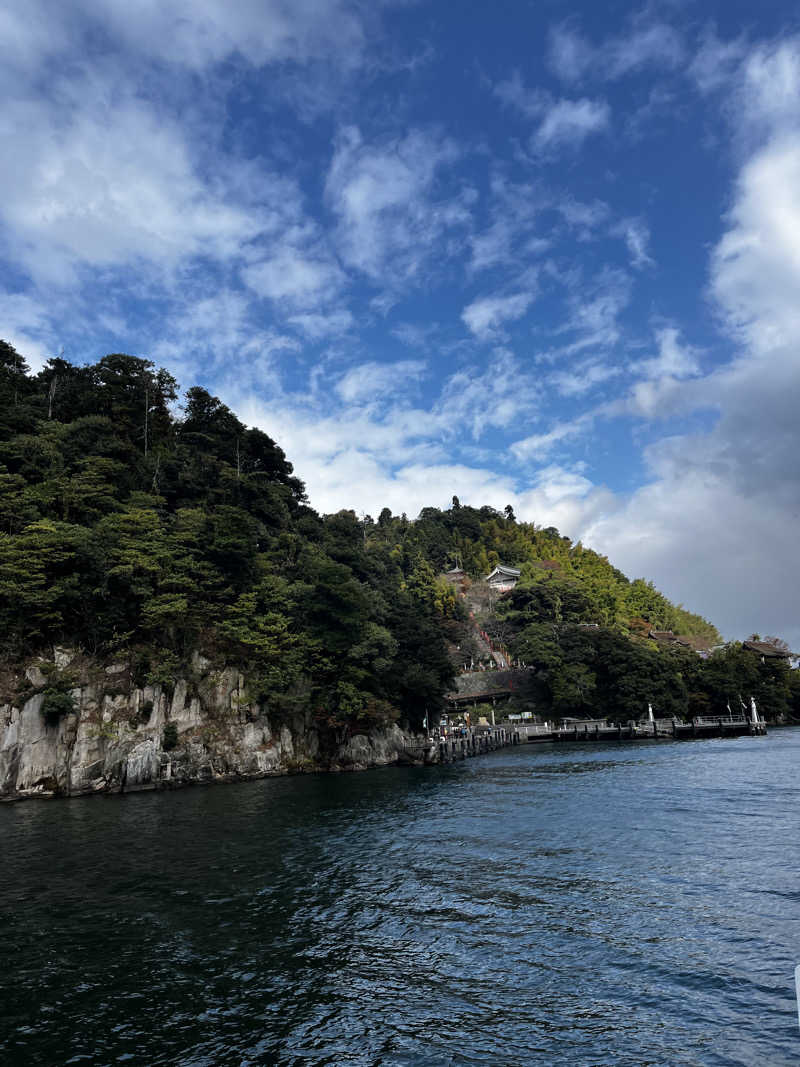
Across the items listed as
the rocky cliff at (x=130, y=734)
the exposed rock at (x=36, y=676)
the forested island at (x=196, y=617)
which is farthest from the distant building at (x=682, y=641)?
the exposed rock at (x=36, y=676)

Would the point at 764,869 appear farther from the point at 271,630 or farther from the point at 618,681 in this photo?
the point at 618,681

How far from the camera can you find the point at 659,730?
65.7 m

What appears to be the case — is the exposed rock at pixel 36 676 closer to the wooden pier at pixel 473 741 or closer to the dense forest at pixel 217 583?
the dense forest at pixel 217 583

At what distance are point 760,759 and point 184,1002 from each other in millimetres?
41632

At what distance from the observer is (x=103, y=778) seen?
36344 mm

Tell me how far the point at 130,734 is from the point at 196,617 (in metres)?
9.03

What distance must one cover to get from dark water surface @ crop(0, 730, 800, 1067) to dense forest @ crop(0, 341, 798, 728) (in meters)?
16.9

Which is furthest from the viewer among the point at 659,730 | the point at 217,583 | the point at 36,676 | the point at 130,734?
the point at 659,730

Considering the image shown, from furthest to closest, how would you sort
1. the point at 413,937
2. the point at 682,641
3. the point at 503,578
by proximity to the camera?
the point at 503,578 → the point at 682,641 → the point at 413,937

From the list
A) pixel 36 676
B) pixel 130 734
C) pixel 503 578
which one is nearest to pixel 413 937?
pixel 130 734

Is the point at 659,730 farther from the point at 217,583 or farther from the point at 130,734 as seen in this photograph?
the point at 130,734

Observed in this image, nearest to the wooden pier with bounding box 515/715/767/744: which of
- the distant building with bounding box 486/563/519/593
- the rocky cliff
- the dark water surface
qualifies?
the rocky cliff

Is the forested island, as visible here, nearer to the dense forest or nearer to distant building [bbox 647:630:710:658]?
the dense forest

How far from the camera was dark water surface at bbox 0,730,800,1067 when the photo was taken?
9.11m
